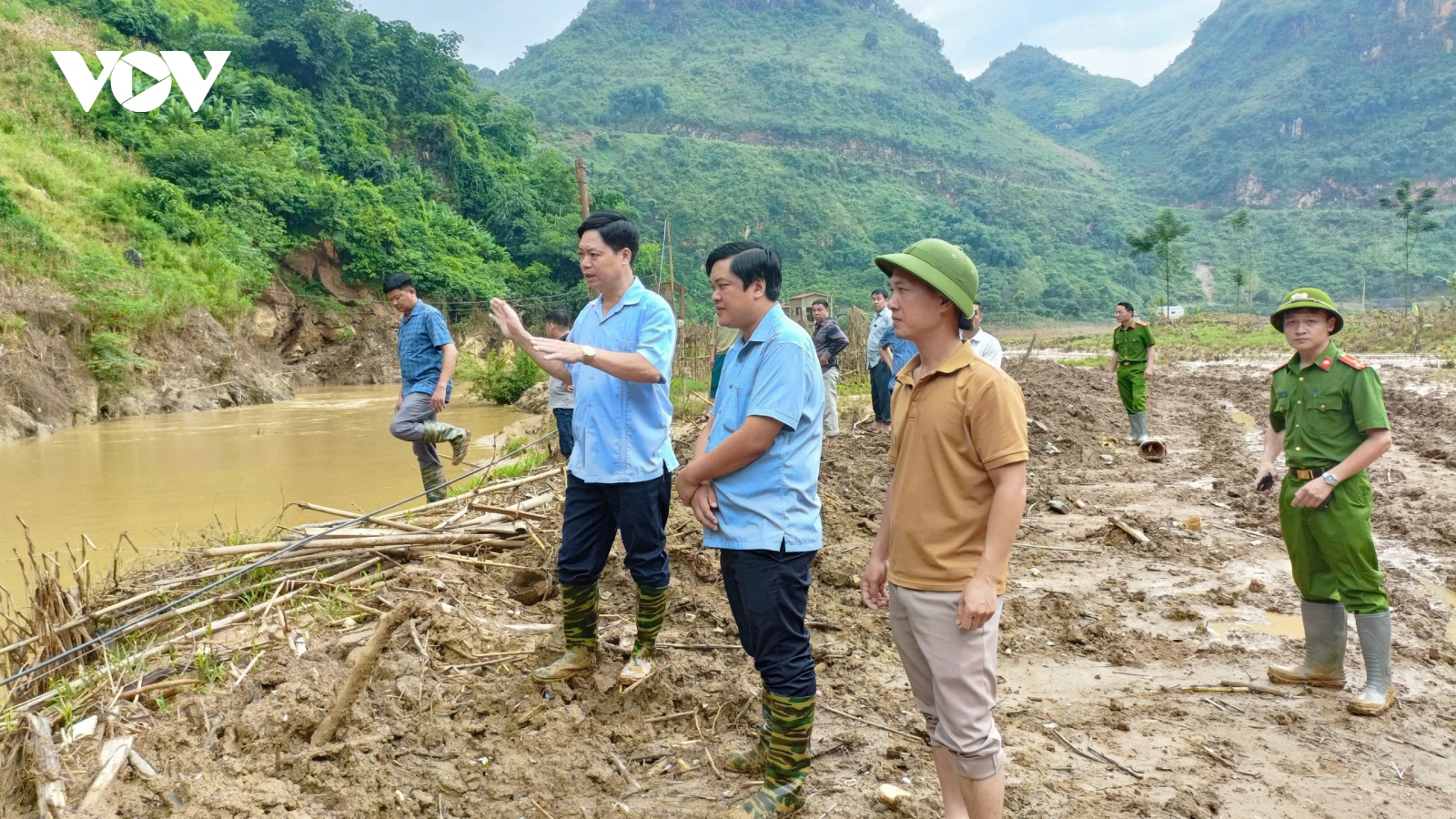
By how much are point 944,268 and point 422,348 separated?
16.5 ft

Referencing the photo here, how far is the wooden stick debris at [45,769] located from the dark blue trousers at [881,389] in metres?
8.78

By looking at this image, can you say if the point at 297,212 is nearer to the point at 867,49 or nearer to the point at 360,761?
the point at 360,761

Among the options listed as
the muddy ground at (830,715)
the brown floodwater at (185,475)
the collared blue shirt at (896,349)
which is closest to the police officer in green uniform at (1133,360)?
the collared blue shirt at (896,349)

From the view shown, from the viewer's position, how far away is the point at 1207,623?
4.77m

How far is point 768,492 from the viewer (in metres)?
2.68

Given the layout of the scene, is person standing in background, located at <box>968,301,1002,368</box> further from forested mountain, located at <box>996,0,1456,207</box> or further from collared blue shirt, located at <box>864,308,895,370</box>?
forested mountain, located at <box>996,0,1456,207</box>

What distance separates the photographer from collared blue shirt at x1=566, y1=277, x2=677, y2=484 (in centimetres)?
336

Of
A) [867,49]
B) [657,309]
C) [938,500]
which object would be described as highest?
[867,49]

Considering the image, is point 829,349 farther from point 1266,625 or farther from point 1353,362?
point 1353,362

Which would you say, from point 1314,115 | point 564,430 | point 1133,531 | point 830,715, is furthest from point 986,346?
point 1314,115

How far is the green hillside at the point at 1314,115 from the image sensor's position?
83812 mm

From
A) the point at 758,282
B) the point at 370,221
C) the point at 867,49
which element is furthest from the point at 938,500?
the point at 867,49

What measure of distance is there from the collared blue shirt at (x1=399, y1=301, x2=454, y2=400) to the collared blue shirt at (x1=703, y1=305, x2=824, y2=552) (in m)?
4.17

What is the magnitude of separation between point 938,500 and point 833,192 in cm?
7677
